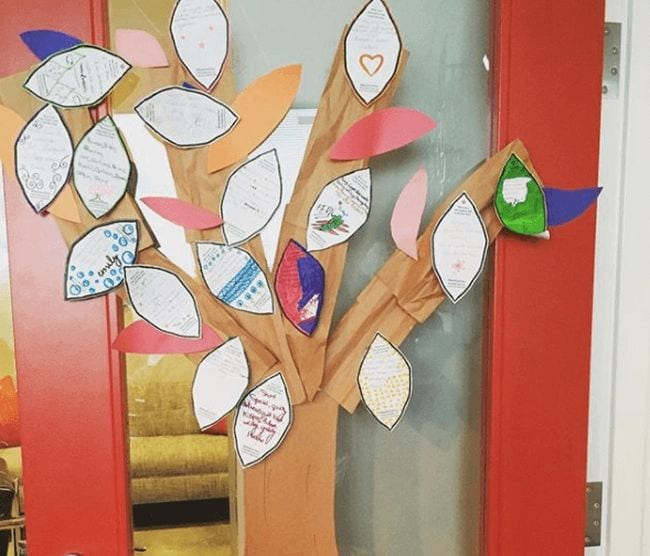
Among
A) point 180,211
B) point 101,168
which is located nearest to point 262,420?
point 180,211

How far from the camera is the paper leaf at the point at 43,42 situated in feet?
3.23

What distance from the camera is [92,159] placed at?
3.31 ft

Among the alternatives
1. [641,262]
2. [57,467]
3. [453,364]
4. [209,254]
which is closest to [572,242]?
[641,262]

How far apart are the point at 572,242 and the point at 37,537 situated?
94 centimetres

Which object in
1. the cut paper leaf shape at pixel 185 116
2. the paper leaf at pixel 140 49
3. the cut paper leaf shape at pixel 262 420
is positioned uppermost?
the paper leaf at pixel 140 49

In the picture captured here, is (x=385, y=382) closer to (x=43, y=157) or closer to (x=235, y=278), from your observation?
(x=235, y=278)

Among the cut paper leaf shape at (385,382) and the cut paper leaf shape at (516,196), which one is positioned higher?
the cut paper leaf shape at (516,196)

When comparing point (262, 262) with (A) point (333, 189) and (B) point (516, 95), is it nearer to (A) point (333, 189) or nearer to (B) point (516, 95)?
(A) point (333, 189)

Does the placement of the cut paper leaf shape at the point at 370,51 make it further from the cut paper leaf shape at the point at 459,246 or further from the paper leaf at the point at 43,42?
the paper leaf at the point at 43,42

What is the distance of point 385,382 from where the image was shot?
1.12 meters

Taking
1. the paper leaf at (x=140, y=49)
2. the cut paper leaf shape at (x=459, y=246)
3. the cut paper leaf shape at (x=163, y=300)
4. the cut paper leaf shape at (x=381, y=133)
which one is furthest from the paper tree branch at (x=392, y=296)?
the paper leaf at (x=140, y=49)

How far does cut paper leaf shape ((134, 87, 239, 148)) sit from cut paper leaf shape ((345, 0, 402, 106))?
7.7 inches

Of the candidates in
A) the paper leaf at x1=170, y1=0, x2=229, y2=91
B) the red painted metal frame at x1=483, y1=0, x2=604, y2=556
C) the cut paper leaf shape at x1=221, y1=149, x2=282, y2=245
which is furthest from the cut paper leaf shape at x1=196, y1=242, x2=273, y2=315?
the red painted metal frame at x1=483, y1=0, x2=604, y2=556

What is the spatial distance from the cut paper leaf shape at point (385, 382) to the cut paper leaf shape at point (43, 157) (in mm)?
521
